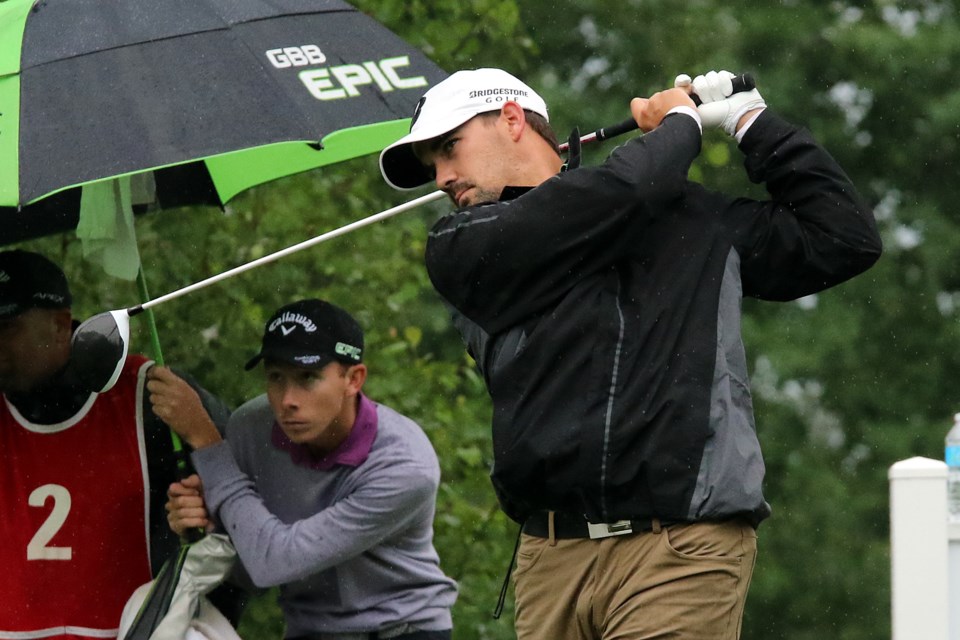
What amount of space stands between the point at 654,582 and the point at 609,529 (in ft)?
0.51

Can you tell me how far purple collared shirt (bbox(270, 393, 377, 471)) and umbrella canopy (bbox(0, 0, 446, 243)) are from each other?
0.97m

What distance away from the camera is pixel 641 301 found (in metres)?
3.89

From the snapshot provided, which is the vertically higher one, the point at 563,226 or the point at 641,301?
the point at 563,226

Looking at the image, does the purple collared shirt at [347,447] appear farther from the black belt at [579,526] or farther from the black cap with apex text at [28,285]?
the black belt at [579,526]

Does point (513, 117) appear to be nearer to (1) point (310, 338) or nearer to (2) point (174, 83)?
(2) point (174, 83)

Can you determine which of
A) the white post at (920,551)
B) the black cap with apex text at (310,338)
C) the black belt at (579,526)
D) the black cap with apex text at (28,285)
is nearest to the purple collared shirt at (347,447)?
the black cap with apex text at (310,338)

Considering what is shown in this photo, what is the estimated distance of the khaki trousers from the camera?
383 cm

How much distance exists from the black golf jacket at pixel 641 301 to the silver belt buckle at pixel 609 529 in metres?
0.02

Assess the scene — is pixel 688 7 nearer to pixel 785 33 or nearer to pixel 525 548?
pixel 785 33

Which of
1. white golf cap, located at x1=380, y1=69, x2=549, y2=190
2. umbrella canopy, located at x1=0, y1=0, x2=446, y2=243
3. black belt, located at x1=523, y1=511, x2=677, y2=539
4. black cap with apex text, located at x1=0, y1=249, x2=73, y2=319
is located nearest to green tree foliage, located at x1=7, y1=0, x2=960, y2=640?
black cap with apex text, located at x1=0, y1=249, x2=73, y2=319

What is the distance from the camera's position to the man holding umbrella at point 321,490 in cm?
550

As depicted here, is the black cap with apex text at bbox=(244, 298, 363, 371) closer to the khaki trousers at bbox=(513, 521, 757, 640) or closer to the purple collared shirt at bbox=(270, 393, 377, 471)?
the purple collared shirt at bbox=(270, 393, 377, 471)

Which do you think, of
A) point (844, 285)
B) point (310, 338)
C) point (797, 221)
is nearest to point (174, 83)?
point (310, 338)

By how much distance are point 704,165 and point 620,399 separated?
971 cm
